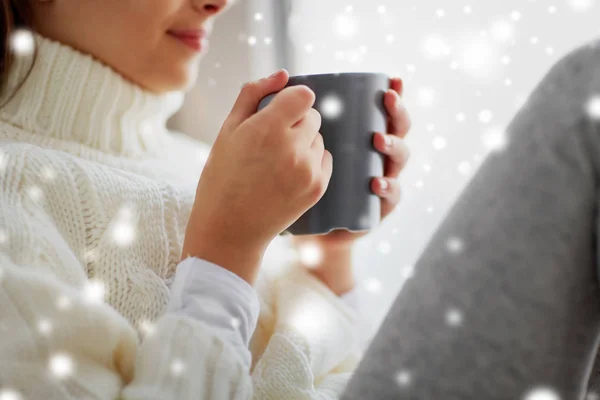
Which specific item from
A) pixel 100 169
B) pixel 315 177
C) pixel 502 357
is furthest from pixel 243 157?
pixel 502 357

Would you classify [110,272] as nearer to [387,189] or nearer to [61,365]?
[61,365]

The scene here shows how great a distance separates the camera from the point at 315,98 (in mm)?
534

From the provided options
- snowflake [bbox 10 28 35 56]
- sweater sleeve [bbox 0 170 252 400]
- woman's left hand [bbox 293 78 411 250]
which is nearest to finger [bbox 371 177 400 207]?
woman's left hand [bbox 293 78 411 250]

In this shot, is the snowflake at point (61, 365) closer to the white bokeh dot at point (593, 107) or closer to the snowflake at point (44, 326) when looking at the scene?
the snowflake at point (44, 326)

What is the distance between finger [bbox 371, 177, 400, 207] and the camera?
1.88 ft

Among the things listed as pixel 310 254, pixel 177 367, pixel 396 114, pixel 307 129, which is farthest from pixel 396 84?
pixel 177 367

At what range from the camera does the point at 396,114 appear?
1.98 ft

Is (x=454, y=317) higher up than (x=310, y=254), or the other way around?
(x=454, y=317)

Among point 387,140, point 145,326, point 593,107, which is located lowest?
point 145,326

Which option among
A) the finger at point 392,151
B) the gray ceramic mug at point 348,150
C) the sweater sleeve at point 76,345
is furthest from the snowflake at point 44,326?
the finger at point 392,151

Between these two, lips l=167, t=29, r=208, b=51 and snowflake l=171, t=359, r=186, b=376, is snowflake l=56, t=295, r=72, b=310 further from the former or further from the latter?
lips l=167, t=29, r=208, b=51

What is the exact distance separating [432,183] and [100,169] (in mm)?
436

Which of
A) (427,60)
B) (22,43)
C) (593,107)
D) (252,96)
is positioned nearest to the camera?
(593,107)

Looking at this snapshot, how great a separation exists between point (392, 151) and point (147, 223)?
0.92ft
